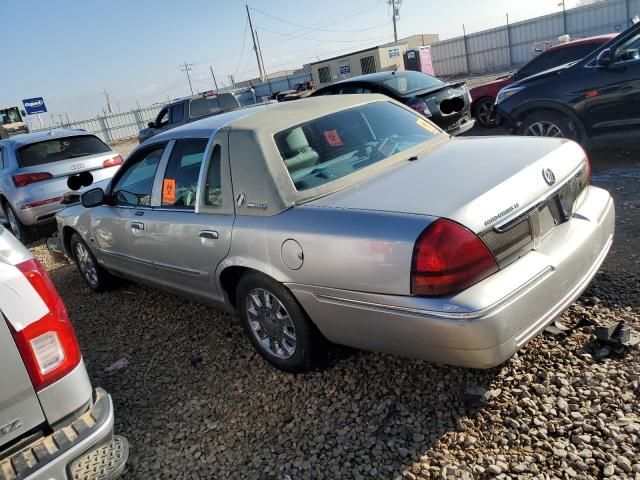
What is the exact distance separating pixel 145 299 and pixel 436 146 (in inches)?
125

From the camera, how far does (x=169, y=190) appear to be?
3750mm

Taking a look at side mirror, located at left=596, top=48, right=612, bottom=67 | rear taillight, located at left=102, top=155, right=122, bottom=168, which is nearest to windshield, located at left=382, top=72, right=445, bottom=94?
side mirror, located at left=596, top=48, right=612, bottom=67

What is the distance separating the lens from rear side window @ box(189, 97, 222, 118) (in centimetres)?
1448

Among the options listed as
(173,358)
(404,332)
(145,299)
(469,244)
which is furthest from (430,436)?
(145,299)

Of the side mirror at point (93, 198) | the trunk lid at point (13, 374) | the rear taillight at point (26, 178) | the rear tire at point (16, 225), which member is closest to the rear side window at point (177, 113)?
the rear tire at point (16, 225)

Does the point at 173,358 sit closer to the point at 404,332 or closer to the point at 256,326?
the point at 256,326

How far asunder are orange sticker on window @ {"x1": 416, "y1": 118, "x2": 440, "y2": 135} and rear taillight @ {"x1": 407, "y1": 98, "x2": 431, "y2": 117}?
15.6 ft

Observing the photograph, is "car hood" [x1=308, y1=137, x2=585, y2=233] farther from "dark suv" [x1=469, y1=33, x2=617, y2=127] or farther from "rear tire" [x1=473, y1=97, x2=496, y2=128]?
"rear tire" [x1=473, y1=97, x2=496, y2=128]

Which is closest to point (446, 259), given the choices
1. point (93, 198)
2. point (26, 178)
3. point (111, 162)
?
point (93, 198)

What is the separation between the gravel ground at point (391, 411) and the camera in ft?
7.75

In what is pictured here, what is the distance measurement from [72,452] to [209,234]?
5.27ft

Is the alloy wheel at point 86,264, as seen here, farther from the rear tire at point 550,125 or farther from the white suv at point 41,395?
the rear tire at point 550,125

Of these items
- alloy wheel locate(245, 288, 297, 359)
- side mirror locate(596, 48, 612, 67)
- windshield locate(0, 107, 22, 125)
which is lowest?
alloy wheel locate(245, 288, 297, 359)

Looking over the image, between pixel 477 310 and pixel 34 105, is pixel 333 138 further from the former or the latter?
pixel 34 105
